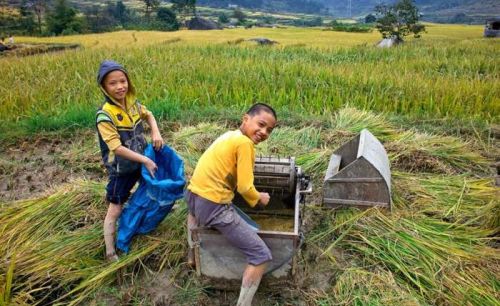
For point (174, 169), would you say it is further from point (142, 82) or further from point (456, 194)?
point (142, 82)

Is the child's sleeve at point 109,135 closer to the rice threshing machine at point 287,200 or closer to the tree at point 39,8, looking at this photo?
the rice threshing machine at point 287,200

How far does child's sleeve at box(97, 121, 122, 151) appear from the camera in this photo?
2.40 m

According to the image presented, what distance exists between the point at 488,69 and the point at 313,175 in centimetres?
669

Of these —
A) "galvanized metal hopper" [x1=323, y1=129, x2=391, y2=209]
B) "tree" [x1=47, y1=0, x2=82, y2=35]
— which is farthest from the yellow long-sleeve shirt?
"tree" [x1=47, y1=0, x2=82, y2=35]

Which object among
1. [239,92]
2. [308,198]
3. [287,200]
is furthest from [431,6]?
[287,200]

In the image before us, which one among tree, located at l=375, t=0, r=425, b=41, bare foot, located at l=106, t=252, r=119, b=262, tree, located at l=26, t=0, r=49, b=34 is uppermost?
tree, located at l=26, t=0, r=49, b=34

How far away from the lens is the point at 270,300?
2.42m

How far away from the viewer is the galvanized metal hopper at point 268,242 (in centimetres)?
226

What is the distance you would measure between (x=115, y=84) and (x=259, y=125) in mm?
904

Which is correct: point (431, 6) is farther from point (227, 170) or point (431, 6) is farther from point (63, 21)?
point (227, 170)

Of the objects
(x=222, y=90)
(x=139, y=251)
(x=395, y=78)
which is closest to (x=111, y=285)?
(x=139, y=251)

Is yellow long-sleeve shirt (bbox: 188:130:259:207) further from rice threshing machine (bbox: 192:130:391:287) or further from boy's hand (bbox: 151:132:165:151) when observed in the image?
boy's hand (bbox: 151:132:165:151)

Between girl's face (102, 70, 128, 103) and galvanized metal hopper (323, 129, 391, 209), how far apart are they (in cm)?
164

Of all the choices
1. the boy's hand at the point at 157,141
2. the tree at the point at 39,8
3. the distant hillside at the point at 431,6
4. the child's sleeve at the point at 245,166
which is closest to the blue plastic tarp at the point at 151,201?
the boy's hand at the point at 157,141
